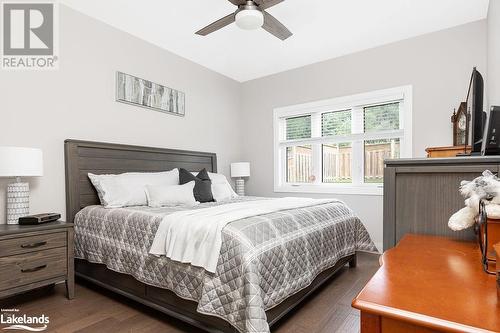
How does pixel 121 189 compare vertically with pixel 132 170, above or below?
below

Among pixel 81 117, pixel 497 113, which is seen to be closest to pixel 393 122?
pixel 497 113

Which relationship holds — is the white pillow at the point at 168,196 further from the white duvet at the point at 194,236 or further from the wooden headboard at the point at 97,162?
the white duvet at the point at 194,236

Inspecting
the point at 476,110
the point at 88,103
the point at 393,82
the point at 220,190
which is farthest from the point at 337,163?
the point at 88,103

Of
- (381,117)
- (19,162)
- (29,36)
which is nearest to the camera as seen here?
(19,162)

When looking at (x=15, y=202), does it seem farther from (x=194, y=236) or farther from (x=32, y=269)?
(x=194, y=236)

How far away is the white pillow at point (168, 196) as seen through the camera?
2.81 m

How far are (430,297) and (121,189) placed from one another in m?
2.76

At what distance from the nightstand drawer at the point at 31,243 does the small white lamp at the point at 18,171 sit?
0.35 m

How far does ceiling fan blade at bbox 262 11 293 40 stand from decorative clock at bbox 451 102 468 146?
6.37ft

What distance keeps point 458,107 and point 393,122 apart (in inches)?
27.8

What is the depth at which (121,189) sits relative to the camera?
112 inches

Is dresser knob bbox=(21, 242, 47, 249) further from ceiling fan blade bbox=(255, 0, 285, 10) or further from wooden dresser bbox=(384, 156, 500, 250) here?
ceiling fan blade bbox=(255, 0, 285, 10)

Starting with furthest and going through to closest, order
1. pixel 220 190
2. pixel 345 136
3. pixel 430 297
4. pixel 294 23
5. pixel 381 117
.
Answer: pixel 345 136
pixel 381 117
pixel 220 190
pixel 294 23
pixel 430 297

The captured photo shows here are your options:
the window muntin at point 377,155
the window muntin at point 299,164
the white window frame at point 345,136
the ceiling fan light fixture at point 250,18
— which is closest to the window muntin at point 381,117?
the white window frame at point 345,136
